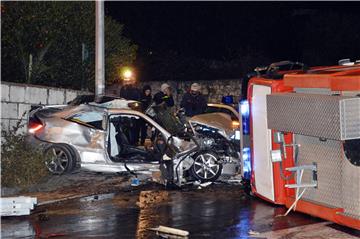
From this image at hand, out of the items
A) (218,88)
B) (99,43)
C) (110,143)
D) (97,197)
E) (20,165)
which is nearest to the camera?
(97,197)

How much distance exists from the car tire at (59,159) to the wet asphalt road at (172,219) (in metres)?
1.34

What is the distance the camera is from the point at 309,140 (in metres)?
8.51

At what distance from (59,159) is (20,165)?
0.89 meters

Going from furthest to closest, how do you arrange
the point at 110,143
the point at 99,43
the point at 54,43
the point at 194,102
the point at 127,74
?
1. the point at 127,74
2. the point at 54,43
3. the point at 194,102
4. the point at 99,43
5. the point at 110,143

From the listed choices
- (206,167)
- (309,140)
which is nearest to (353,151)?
(309,140)

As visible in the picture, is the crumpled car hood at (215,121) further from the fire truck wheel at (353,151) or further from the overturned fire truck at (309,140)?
the fire truck wheel at (353,151)

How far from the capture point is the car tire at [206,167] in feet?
40.3

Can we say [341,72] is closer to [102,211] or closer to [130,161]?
[102,211]

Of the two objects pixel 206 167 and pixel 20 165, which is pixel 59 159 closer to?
pixel 20 165

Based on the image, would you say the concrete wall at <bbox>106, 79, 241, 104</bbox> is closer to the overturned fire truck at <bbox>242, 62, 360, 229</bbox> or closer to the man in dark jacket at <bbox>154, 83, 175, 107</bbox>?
the man in dark jacket at <bbox>154, 83, 175, 107</bbox>

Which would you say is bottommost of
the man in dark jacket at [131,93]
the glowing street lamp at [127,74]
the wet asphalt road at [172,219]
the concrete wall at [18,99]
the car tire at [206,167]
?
the wet asphalt road at [172,219]

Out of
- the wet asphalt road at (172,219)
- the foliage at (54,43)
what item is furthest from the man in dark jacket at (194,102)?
the wet asphalt road at (172,219)

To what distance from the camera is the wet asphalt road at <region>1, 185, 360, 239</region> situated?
8.66 m

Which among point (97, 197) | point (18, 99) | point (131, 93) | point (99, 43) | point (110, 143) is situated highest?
point (99, 43)
